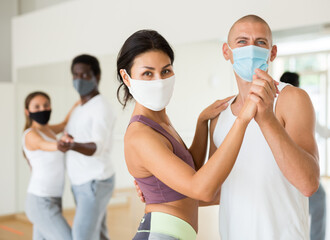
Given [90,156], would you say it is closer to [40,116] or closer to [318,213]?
[40,116]

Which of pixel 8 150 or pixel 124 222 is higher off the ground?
pixel 8 150

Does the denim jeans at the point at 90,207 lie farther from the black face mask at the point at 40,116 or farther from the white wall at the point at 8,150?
the white wall at the point at 8,150

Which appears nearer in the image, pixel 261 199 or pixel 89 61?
pixel 261 199

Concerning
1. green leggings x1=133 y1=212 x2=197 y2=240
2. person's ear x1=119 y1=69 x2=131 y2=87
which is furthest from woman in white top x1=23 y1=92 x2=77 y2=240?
green leggings x1=133 y1=212 x2=197 y2=240

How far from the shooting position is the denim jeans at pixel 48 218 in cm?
307

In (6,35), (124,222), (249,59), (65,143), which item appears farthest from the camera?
(6,35)

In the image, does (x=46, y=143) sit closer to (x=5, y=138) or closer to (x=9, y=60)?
(x=5, y=138)

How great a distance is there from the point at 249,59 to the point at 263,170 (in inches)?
16.1

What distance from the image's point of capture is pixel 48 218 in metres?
3.08

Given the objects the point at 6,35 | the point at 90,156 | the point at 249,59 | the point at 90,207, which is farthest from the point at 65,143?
the point at 6,35

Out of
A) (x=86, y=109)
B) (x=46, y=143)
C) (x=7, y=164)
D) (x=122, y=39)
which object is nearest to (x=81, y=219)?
(x=46, y=143)

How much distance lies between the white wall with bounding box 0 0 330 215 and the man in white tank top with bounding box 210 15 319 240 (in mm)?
1467

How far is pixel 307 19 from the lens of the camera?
3.02 metres

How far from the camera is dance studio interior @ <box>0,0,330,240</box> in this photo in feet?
9.98
